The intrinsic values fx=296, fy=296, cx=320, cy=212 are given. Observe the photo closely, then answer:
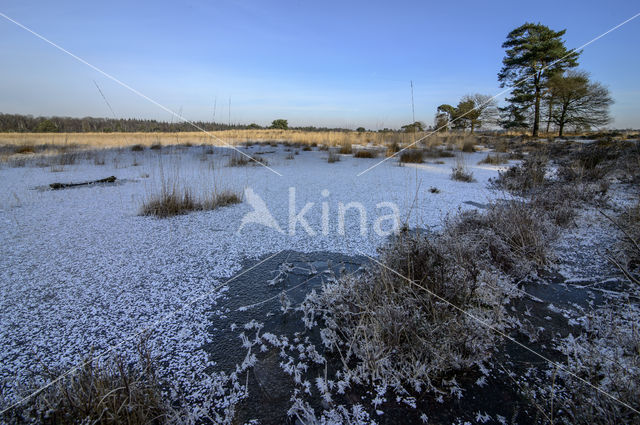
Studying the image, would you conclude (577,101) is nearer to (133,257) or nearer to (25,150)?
(133,257)

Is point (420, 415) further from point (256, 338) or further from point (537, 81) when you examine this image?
point (537, 81)

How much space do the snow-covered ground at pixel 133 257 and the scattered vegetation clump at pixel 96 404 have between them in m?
0.12

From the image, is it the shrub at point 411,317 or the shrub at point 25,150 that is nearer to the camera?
the shrub at point 411,317

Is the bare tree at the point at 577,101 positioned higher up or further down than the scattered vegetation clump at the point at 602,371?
higher up

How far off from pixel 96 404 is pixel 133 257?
1.44 metres

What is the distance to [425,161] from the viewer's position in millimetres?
7668

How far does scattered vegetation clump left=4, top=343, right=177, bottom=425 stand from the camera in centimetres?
82

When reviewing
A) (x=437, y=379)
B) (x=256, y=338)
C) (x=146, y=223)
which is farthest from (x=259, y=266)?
(x=146, y=223)

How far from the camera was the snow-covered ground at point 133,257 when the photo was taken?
4.08 ft

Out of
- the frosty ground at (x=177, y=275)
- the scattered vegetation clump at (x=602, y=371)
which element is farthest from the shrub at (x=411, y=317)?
the scattered vegetation clump at (x=602, y=371)

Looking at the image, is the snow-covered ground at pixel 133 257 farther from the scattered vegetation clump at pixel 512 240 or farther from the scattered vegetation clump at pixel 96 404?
the scattered vegetation clump at pixel 512 240

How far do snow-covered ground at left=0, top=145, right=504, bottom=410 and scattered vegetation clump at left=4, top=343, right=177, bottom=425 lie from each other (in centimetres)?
12

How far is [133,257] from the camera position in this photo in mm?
2104

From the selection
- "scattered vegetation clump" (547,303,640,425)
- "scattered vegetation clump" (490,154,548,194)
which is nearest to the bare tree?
"scattered vegetation clump" (490,154,548,194)
